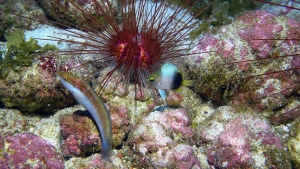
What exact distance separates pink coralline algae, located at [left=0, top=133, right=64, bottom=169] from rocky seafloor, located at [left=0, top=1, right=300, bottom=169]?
0.04 m

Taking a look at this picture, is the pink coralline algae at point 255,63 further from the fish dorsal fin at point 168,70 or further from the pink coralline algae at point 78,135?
the pink coralline algae at point 78,135

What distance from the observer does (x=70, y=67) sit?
3713 millimetres

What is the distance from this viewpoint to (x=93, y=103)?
289cm

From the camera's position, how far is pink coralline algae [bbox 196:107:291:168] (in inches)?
121

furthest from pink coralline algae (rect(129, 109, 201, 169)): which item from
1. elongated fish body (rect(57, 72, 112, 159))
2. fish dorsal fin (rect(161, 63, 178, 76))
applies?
fish dorsal fin (rect(161, 63, 178, 76))

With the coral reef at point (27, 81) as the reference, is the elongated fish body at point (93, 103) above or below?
below

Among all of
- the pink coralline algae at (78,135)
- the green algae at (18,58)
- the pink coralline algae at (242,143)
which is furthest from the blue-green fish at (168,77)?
the green algae at (18,58)

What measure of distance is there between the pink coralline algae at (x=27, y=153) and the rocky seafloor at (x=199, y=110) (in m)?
0.04

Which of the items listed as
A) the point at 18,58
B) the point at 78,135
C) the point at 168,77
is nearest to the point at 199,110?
the point at 168,77

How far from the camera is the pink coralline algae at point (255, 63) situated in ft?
11.7

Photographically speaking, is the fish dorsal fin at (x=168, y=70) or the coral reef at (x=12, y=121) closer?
the fish dorsal fin at (x=168, y=70)

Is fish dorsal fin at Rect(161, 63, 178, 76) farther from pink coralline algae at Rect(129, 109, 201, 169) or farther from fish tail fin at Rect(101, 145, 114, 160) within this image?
fish tail fin at Rect(101, 145, 114, 160)

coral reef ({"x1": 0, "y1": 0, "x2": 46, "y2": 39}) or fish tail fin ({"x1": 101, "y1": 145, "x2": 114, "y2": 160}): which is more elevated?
coral reef ({"x1": 0, "y1": 0, "x2": 46, "y2": 39})

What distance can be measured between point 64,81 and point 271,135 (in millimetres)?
2966
